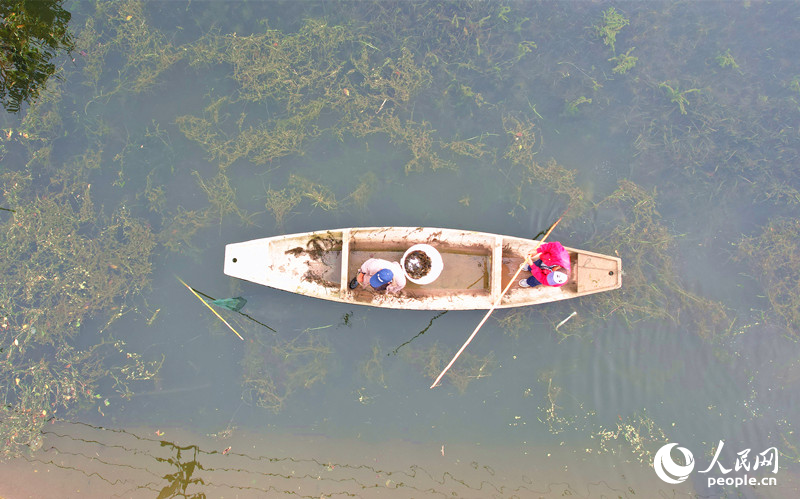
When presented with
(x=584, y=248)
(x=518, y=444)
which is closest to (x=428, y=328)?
(x=518, y=444)

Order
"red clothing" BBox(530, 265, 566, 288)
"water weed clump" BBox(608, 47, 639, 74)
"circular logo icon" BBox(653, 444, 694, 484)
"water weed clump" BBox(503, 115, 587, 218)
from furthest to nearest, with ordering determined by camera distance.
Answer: "water weed clump" BBox(608, 47, 639, 74) < "water weed clump" BBox(503, 115, 587, 218) < "circular logo icon" BBox(653, 444, 694, 484) < "red clothing" BBox(530, 265, 566, 288)

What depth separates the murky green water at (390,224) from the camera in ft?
17.4

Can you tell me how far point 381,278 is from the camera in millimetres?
4355

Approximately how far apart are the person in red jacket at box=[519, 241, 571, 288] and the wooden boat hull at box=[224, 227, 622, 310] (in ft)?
0.44

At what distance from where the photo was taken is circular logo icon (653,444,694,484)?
5242 mm

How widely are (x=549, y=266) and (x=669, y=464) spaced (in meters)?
3.11

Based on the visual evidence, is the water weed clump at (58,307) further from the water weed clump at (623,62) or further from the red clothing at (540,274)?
the water weed clump at (623,62)

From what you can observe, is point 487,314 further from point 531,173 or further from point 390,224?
point 531,173

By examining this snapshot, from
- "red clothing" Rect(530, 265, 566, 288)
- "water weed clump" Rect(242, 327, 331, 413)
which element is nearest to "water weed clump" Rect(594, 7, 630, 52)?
"red clothing" Rect(530, 265, 566, 288)

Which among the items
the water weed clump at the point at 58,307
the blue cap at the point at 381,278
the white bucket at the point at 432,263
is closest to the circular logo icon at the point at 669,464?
the white bucket at the point at 432,263

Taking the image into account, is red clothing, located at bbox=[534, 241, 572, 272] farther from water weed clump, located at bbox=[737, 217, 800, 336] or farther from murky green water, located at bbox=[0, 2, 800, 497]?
water weed clump, located at bbox=[737, 217, 800, 336]

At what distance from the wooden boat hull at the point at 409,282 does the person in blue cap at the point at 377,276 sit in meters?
0.15

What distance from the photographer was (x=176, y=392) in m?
5.34

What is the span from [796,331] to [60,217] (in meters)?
9.22
